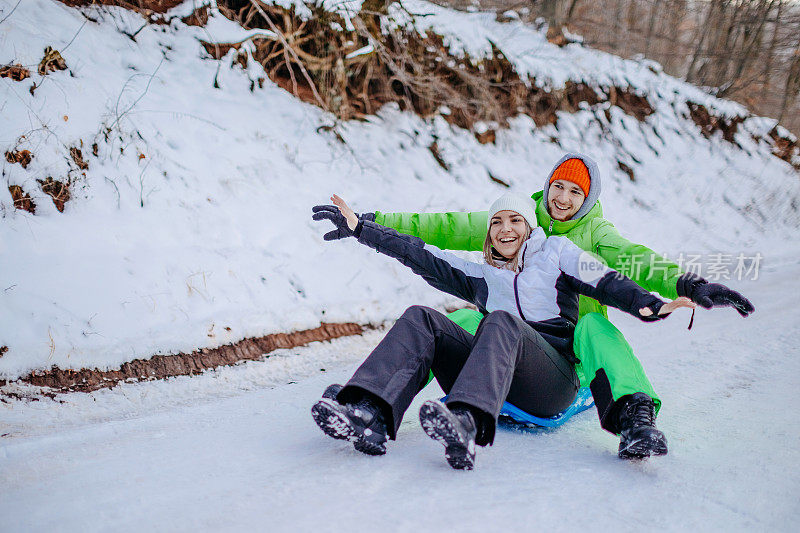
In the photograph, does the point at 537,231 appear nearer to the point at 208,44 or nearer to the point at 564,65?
the point at 208,44

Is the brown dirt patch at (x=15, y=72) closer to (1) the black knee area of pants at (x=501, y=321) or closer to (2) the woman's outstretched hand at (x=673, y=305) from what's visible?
(1) the black knee area of pants at (x=501, y=321)

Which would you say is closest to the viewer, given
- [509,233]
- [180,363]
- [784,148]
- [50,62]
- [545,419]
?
[545,419]

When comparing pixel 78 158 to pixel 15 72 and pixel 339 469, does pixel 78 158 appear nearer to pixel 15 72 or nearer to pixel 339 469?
pixel 15 72

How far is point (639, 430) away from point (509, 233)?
0.79m

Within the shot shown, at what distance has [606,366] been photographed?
1893 millimetres

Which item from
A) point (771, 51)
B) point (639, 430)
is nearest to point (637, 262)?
point (639, 430)

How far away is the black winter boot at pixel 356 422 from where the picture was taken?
1.63 meters

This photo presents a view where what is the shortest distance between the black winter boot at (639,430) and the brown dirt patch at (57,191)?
253 centimetres

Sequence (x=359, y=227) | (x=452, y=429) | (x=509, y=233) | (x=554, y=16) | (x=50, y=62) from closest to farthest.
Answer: (x=452, y=429) < (x=509, y=233) < (x=359, y=227) < (x=50, y=62) < (x=554, y=16)

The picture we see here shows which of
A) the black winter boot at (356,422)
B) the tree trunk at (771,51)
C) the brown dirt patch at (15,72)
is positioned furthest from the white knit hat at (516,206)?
the tree trunk at (771,51)

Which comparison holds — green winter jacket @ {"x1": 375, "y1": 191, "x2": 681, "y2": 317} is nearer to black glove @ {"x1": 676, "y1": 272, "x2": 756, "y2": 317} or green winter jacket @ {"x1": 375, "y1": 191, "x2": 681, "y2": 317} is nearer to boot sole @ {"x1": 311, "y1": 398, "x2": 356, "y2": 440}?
black glove @ {"x1": 676, "y1": 272, "x2": 756, "y2": 317}

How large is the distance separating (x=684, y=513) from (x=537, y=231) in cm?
104

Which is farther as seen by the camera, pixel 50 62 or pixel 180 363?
pixel 50 62

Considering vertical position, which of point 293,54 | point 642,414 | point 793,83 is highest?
point 793,83
